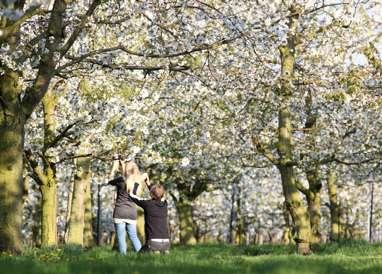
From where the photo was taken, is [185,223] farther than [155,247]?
Yes

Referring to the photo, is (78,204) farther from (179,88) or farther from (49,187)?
(179,88)

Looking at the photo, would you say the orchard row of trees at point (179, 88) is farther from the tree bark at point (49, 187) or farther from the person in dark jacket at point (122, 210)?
the person in dark jacket at point (122, 210)

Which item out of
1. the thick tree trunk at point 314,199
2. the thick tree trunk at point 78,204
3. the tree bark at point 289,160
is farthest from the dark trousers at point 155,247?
the thick tree trunk at point 314,199

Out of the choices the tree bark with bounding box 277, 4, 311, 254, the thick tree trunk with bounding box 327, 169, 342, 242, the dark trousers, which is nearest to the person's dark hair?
the dark trousers

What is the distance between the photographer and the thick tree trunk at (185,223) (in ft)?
133

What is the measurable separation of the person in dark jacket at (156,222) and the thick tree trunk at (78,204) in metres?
10.0

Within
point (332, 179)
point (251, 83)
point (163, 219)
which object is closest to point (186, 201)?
point (332, 179)

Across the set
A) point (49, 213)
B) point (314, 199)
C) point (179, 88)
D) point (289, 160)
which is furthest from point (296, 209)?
point (314, 199)

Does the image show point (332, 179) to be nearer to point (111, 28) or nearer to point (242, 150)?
point (242, 150)

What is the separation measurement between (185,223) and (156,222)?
88.5 ft

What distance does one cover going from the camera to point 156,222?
14578 millimetres

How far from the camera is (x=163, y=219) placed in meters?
14.6

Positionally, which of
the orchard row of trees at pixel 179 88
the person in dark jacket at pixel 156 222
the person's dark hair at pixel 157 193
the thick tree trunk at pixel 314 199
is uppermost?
the orchard row of trees at pixel 179 88

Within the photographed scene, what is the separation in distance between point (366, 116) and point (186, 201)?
50.3 ft
